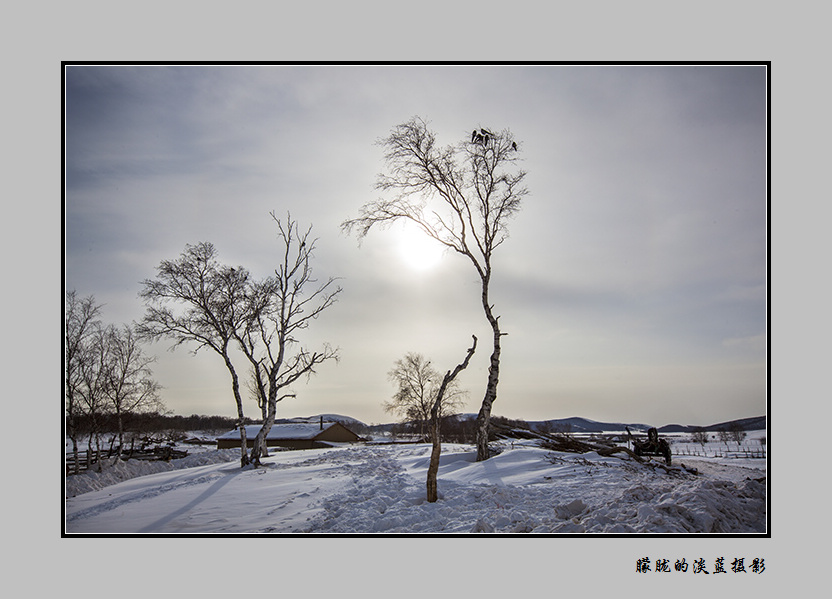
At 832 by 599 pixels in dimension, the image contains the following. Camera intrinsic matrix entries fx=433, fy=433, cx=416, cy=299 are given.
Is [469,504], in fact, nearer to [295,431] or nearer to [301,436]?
[301,436]

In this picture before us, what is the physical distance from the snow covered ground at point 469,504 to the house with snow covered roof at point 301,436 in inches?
1995

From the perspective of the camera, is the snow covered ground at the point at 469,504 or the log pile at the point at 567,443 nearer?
the snow covered ground at the point at 469,504

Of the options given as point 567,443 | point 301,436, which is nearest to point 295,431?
point 301,436

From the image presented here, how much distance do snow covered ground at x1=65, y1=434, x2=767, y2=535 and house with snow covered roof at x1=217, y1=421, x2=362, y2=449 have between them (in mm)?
50681

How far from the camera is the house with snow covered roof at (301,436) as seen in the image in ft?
200

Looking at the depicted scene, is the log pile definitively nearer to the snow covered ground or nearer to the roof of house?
the snow covered ground

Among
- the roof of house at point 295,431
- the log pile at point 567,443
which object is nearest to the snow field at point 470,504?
the log pile at point 567,443

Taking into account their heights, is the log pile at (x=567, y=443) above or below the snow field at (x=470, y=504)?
below

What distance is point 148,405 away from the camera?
2909cm

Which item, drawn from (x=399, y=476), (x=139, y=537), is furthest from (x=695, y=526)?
(x=139, y=537)

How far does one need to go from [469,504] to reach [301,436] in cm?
5856

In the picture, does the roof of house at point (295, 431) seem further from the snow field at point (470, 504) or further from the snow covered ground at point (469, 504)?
the snow field at point (470, 504)
